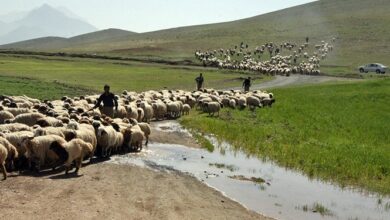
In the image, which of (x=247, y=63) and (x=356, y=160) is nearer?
(x=356, y=160)

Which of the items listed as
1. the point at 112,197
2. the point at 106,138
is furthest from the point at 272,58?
the point at 112,197

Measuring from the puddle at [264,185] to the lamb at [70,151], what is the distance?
7.09 ft

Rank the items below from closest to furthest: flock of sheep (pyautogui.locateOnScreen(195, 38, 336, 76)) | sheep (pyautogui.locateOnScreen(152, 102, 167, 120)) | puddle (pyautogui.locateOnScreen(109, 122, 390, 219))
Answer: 1. puddle (pyautogui.locateOnScreen(109, 122, 390, 219))
2. sheep (pyautogui.locateOnScreen(152, 102, 167, 120))
3. flock of sheep (pyautogui.locateOnScreen(195, 38, 336, 76))

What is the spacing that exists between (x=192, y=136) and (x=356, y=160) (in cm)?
752

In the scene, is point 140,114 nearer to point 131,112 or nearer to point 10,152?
point 131,112

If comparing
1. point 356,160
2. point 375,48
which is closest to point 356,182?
point 356,160

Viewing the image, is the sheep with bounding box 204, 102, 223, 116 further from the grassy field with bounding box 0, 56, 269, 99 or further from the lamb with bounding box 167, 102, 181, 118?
the grassy field with bounding box 0, 56, 269, 99

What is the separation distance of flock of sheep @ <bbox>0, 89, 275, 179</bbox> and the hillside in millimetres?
68931

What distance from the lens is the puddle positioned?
42.3ft

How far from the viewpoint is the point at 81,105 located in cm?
2444

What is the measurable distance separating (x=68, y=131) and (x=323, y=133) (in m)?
12.8

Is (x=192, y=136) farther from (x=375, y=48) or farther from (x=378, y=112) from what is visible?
(x=375, y=48)

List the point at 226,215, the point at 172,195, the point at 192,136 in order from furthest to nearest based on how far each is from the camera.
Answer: the point at 192,136 < the point at 172,195 < the point at 226,215

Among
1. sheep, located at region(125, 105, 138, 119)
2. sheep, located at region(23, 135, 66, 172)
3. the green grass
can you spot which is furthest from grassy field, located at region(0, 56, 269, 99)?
sheep, located at region(23, 135, 66, 172)
